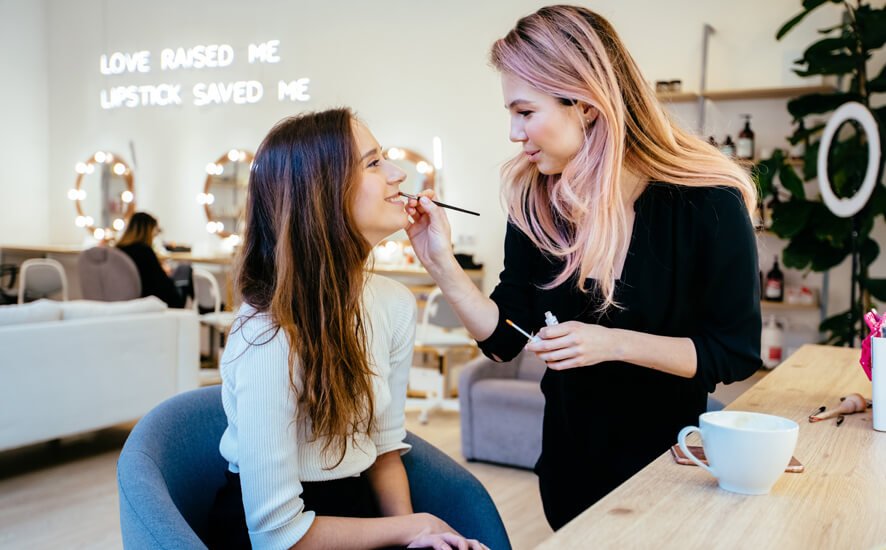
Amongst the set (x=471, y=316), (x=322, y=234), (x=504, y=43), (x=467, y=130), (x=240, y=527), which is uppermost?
(x=467, y=130)

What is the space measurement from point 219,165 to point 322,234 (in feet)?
20.1

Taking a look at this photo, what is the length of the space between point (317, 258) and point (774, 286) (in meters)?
3.97

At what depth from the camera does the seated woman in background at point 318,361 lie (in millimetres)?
1035

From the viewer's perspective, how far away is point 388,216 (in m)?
1.24

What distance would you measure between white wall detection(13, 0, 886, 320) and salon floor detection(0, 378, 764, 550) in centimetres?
201

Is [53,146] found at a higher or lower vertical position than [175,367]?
higher

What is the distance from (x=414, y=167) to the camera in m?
6.01

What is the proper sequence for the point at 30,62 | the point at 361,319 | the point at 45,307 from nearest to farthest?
the point at 361,319 → the point at 45,307 → the point at 30,62

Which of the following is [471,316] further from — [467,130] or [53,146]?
[53,146]

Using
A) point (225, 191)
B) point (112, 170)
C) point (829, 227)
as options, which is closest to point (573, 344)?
point (829, 227)

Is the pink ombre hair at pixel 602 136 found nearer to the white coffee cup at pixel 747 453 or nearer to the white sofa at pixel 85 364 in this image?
the white coffee cup at pixel 747 453

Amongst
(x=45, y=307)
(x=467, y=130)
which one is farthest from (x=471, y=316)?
(x=467, y=130)

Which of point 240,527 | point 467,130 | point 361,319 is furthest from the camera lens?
point 467,130

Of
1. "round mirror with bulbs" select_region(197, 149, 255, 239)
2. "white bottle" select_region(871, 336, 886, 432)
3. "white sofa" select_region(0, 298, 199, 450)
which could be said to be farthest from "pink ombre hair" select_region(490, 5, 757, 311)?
"round mirror with bulbs" select_region(197, 149, 255, 239)
